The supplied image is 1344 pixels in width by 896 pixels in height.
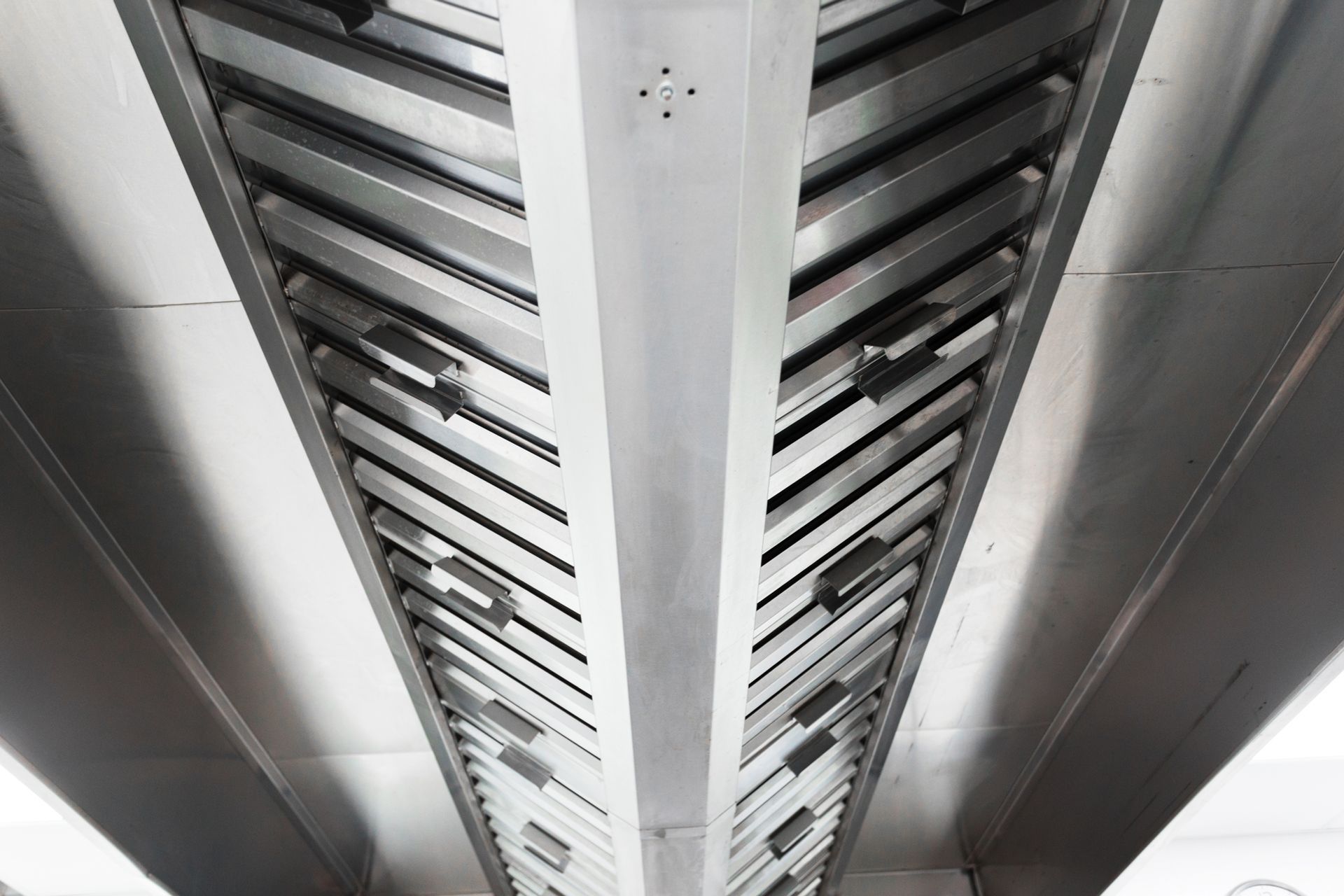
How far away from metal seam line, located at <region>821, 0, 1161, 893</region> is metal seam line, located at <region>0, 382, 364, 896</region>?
186cm

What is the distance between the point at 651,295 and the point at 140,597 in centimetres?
178

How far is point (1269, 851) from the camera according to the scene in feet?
11.6

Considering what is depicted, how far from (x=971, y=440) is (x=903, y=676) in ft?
2.95

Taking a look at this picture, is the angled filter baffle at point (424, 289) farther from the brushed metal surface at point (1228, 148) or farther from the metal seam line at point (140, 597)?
the brushed metal surface at point (1228, 148)

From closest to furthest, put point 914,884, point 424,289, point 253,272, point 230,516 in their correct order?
point 424,289 → point 253,272 → point 230,516 → point 914,884

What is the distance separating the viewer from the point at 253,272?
1.47 m

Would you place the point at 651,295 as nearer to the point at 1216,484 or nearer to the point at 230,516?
the point at 230,516

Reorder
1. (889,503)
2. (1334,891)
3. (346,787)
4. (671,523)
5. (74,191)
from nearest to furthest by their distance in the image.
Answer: (671,523), (74,191), (889,503), (346,787), (1334,891)

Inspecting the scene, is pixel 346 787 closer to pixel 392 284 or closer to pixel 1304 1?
pixel 392 284

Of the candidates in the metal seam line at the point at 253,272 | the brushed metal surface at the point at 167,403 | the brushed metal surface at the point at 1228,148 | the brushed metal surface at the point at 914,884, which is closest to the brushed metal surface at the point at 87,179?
the brushed metal surface at the point at 167,403

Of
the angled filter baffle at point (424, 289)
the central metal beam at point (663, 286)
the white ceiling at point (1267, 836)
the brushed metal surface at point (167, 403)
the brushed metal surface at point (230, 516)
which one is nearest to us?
the central metal beam at point (663, 286)

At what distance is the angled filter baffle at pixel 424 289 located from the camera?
1118 millimetres

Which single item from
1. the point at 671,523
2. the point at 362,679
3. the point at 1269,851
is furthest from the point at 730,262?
the point at 1269,851

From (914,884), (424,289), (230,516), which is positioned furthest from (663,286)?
(914,884)
